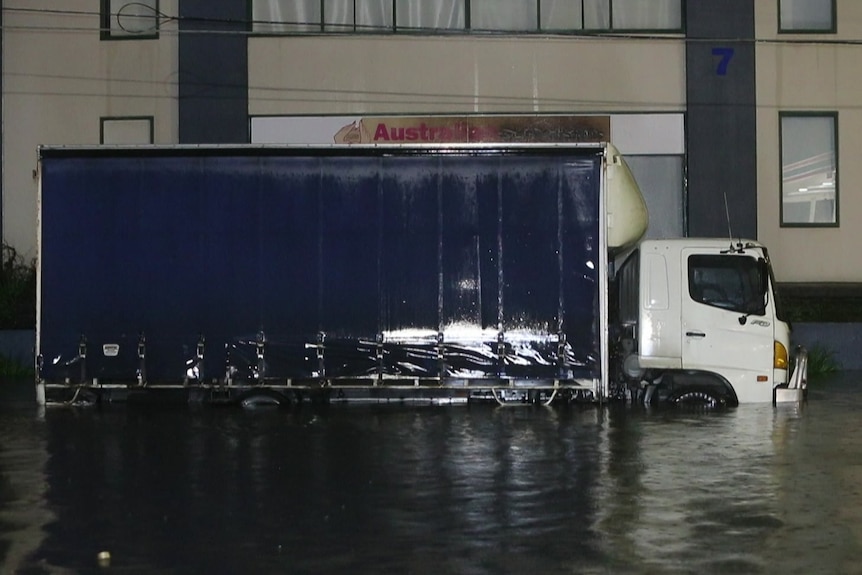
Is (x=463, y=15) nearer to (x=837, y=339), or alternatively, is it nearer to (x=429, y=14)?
(x=429, y=14)

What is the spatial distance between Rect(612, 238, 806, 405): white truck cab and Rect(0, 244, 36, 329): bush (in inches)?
549

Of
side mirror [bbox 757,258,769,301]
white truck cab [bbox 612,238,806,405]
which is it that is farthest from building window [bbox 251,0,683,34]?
side mirror [bbox 757,258,769,301]

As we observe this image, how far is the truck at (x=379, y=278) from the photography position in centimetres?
1673

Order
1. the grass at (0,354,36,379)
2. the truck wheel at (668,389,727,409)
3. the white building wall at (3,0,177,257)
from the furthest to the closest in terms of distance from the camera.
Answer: the white building wall at (3,0,177,257) < the grass at (0,354,36,379) < the truck wheel at (668,389,727,409)

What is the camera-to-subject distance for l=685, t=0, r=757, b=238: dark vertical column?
27281 mm

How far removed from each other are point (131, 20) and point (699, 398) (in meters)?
16.4

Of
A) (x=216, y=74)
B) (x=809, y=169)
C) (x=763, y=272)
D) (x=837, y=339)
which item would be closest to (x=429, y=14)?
(x=216, y=74)

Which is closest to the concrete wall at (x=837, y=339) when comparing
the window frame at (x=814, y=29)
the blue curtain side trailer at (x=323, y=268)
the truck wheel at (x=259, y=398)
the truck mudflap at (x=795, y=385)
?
the window frame at (x=814, y=29)

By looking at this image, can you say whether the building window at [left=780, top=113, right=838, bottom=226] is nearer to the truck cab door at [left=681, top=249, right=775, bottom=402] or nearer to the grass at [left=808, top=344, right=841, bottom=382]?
the grass at [left=808, top=344, right=841, bottom=382]

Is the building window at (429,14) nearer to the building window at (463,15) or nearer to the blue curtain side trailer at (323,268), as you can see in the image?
the building window at (463,15)

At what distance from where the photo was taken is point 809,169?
2762 centimetres

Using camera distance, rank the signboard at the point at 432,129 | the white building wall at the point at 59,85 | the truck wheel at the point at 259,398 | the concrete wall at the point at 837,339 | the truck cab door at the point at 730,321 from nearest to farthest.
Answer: the truck cab door at the point at 730,321 → the truck wheel at the point at 259,398 → the concrete wall at the point at 837,339 → the signboard at the point at 432,129 → the white building wall at the point at 59,85

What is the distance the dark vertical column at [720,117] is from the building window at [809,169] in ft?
2.57

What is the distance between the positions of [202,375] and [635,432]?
5.56m
